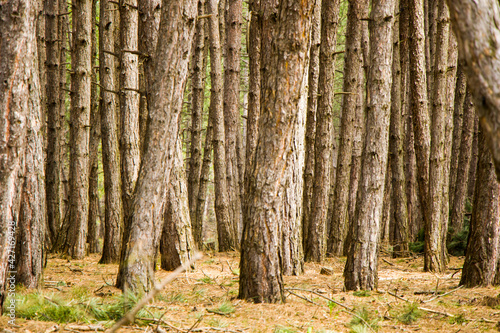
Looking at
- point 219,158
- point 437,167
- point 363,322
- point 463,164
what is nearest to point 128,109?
point 219,158

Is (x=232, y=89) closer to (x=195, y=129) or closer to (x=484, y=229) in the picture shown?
(x=195, y=129)

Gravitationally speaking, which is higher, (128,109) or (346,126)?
(346,126)

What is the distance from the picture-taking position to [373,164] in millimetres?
5535

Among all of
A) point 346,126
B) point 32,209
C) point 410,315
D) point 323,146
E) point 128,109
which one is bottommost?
point 410,315

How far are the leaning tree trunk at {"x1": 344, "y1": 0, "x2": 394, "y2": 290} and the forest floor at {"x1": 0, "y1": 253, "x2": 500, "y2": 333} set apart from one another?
344mm

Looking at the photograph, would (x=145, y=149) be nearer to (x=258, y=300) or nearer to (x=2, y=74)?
(x=2, y=74)

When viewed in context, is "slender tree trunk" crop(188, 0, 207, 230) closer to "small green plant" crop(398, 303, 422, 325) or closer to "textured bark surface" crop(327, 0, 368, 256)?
"textured bark surface" crop(327, 0, 368, 256)

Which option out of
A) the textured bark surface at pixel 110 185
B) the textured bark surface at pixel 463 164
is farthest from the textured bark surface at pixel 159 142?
the textured bark surface at pixel 463 164

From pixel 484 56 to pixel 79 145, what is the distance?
826 centimetres

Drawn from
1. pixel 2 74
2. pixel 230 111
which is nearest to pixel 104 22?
pixel 230 111

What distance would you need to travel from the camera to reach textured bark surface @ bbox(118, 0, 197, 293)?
429 centimetres

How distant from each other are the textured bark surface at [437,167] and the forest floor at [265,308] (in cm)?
119

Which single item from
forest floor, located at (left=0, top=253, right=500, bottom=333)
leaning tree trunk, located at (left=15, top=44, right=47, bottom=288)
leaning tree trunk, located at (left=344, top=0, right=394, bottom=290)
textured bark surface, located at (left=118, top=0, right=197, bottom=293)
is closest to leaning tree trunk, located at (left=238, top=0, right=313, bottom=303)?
forest floor, located at (left=0, top=253, right=500, bottom=333)

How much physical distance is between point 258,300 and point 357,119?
Result: 9.00 metres
